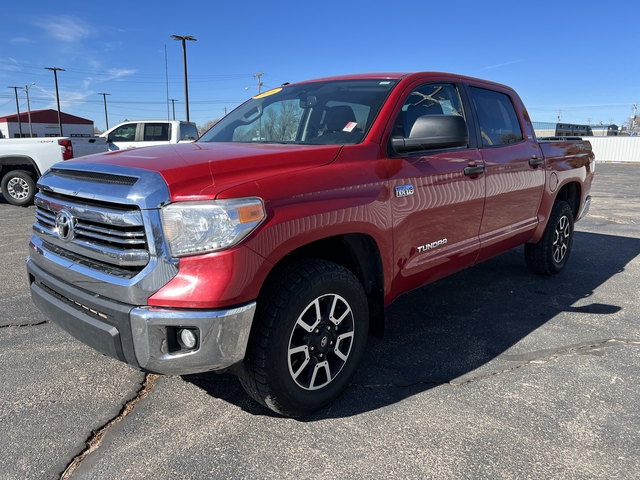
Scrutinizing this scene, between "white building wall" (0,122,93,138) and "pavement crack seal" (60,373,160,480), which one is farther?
"white building wall" (0,122,93,138)

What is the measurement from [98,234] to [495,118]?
3324 mm

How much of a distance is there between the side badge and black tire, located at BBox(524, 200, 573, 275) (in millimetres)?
2561

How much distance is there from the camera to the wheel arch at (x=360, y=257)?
9.11ft

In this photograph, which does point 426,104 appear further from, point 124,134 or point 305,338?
point 124,134

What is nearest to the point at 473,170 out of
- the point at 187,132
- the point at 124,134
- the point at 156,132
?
the point at 156,132

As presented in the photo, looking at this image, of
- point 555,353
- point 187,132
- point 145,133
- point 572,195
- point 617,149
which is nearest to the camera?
point 555,353

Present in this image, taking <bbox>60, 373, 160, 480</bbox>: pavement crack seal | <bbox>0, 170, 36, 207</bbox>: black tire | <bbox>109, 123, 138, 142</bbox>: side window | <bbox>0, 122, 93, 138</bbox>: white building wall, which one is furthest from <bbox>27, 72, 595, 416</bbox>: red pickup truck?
<bbox>0, 122, 93, 138</bbox>: white building wall

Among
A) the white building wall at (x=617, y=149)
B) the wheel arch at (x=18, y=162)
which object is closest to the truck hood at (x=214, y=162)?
the wheel arch at (x=18, y=162)

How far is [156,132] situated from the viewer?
1278cm

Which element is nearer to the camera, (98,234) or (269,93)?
(98,234)

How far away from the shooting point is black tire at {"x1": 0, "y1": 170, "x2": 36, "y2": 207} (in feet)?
33.5

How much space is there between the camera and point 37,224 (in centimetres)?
294

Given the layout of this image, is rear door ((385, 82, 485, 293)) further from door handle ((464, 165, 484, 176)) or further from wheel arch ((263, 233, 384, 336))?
wheel arch ((263, 233, 384, 336))

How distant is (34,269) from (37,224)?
0.91ft
